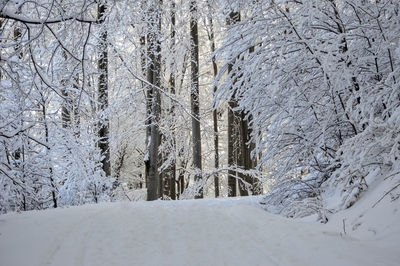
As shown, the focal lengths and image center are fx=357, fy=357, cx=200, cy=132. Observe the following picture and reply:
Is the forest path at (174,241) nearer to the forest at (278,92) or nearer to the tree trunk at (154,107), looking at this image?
the forest at (278,92)

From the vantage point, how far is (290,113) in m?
5.90

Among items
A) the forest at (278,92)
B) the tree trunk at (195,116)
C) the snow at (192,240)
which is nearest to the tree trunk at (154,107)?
the tree trunk at (195,116)

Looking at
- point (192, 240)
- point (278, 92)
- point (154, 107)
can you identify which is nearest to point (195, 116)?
point (154, 107)

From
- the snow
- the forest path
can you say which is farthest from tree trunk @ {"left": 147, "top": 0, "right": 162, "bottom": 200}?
the snow

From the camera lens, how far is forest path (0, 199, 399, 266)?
3332 mm

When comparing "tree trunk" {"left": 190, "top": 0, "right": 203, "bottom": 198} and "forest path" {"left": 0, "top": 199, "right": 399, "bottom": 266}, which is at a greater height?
"tree trunk" {"left": 190, "top": 0, "right": 203, "bottom": 198}

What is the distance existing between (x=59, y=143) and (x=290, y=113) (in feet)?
17.7

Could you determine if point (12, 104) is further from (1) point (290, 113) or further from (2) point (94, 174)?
(1) point (290, 113)

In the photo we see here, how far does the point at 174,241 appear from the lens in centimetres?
405

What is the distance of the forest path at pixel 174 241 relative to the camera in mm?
3332

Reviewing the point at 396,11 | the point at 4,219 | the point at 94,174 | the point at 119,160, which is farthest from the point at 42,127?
the point at 119,160

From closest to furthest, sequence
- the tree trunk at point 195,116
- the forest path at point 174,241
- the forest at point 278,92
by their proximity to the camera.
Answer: the forest path at point 174,241 → the forest at point 278,92 → the tree trunk at point 195,116

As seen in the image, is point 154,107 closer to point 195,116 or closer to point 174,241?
point 195,116

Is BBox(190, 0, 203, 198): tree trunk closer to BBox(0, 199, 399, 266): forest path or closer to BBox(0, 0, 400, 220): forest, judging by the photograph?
BBox(0, 0, 400, 220): forest
